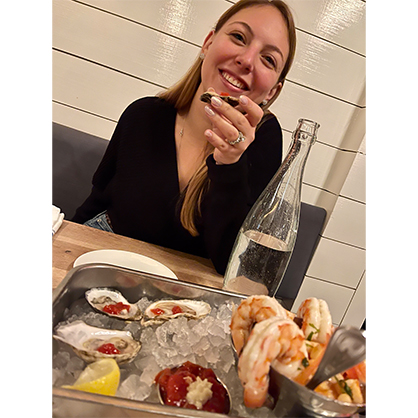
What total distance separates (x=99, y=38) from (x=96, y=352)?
1877 mm

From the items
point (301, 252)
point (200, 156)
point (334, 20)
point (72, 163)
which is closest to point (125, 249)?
point (200, 156)

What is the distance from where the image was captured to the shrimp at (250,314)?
16.6 inches

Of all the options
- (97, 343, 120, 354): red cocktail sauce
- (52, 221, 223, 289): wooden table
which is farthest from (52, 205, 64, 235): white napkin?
(97, 343, 120, 354): red cocktail sauce

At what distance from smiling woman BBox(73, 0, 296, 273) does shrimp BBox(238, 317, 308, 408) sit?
648 millimetres

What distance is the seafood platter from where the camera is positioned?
0.37m

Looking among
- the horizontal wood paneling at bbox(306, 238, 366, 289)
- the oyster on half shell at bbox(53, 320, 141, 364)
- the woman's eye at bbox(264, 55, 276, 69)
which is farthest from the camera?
the horizontal wood paneling at bbox(306, 238, 366, 289)

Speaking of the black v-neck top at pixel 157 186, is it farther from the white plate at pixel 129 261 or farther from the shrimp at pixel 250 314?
the shrimp at pixel 250 314

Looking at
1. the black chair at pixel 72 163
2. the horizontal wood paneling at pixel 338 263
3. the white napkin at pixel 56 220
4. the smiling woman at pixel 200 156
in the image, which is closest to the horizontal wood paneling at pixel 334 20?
the smiling woman at pixel 200 156

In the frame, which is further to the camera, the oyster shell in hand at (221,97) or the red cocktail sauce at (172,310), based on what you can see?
the oyster shell in hand at (221,97)

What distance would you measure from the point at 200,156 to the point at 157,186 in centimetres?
20

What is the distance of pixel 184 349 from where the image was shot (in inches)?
19.9

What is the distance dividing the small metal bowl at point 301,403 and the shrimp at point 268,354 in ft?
0.04

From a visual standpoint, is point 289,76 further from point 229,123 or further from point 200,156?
point 229,123

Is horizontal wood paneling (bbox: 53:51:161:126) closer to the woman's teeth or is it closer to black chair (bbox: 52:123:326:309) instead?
black chair (bbox: 52:123:326:309)
